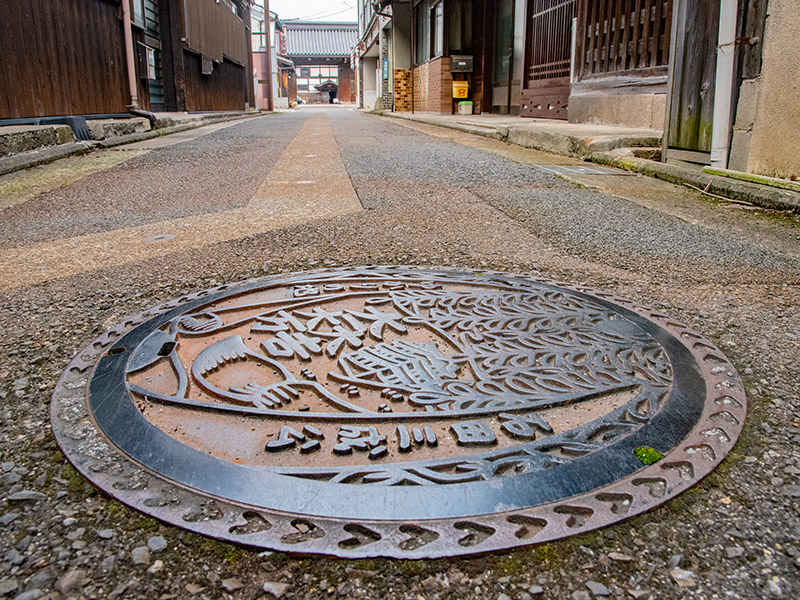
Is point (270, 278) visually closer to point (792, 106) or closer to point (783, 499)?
point (783, 499)

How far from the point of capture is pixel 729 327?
174 cm

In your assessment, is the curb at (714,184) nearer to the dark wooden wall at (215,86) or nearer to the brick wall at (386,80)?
the dark wooden wall at (215,86)

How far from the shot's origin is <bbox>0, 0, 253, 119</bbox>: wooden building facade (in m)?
6.76

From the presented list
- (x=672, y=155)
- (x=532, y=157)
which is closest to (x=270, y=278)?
(x=672, y=155)

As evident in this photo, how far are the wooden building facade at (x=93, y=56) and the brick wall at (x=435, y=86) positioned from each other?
650 cm

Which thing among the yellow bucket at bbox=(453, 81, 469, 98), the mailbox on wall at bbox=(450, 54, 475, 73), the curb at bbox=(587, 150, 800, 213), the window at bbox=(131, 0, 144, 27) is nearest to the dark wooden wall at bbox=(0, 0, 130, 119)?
the window at bbox=(131, 0, 144, 27)

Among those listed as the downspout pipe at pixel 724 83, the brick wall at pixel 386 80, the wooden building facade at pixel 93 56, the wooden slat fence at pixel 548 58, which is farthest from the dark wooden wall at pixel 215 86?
the downspout pipe at pixel 724 83

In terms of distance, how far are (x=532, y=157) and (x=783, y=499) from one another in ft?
18.4

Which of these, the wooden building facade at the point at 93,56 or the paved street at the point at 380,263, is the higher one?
the wooden building facade at the point at 93,56

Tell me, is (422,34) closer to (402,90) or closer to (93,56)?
(402,90)

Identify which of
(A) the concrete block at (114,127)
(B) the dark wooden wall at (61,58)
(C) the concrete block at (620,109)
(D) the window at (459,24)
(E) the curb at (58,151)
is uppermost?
(D) the window at (459,24)

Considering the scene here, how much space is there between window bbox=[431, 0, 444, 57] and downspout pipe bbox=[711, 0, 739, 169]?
14524 mm

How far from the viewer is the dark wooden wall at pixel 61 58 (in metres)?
6.64

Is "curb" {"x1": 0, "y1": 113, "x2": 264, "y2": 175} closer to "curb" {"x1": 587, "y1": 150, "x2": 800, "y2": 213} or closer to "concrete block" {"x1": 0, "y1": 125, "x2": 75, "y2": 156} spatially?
"concrete block" {"x1": 0, "y1": 125, "x2": 75, "y2": 156}
